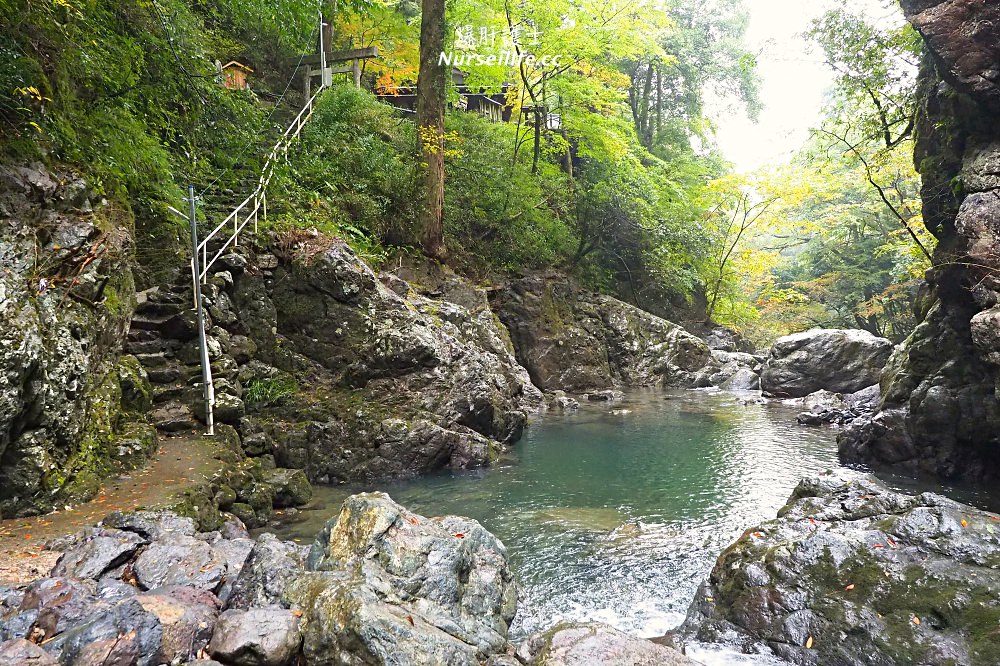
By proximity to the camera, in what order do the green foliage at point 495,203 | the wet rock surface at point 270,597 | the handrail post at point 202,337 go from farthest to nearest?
the green foliage at point 495,203
the handrail post at point 202,337
the wet rock surface at point 270,597

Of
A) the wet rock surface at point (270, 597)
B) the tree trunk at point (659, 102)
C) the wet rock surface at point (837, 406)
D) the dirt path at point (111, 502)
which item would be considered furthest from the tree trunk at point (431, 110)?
the tree trunk at point (659, 102)

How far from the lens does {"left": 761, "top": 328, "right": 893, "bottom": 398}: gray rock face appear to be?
59.7 feet

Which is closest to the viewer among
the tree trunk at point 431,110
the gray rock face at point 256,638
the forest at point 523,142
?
the gray rock face at point 256,638

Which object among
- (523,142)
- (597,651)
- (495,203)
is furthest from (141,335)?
(523,142)

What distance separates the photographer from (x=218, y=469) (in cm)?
748

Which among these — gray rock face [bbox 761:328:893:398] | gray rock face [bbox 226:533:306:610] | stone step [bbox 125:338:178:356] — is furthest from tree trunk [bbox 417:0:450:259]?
gray rock face [bbox 761:328:893:398]

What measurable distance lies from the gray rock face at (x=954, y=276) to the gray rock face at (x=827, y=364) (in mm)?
7414

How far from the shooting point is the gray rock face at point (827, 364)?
1820cm

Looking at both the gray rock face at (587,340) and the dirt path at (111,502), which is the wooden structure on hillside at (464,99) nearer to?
the gray rock face at (587,340)

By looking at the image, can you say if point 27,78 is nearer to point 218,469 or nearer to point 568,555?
point 218,469

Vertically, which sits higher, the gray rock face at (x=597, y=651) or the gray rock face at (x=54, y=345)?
the gray rock face at (x=54, y=345)

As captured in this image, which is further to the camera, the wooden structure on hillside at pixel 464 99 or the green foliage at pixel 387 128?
the wooden structure on hillside at pixel 464 99

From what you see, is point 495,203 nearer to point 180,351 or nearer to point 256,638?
point 180,351

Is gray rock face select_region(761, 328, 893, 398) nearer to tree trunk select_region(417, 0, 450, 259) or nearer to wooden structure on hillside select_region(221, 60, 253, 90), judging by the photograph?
tree trunk select_region(417, 0, 450, 259)
